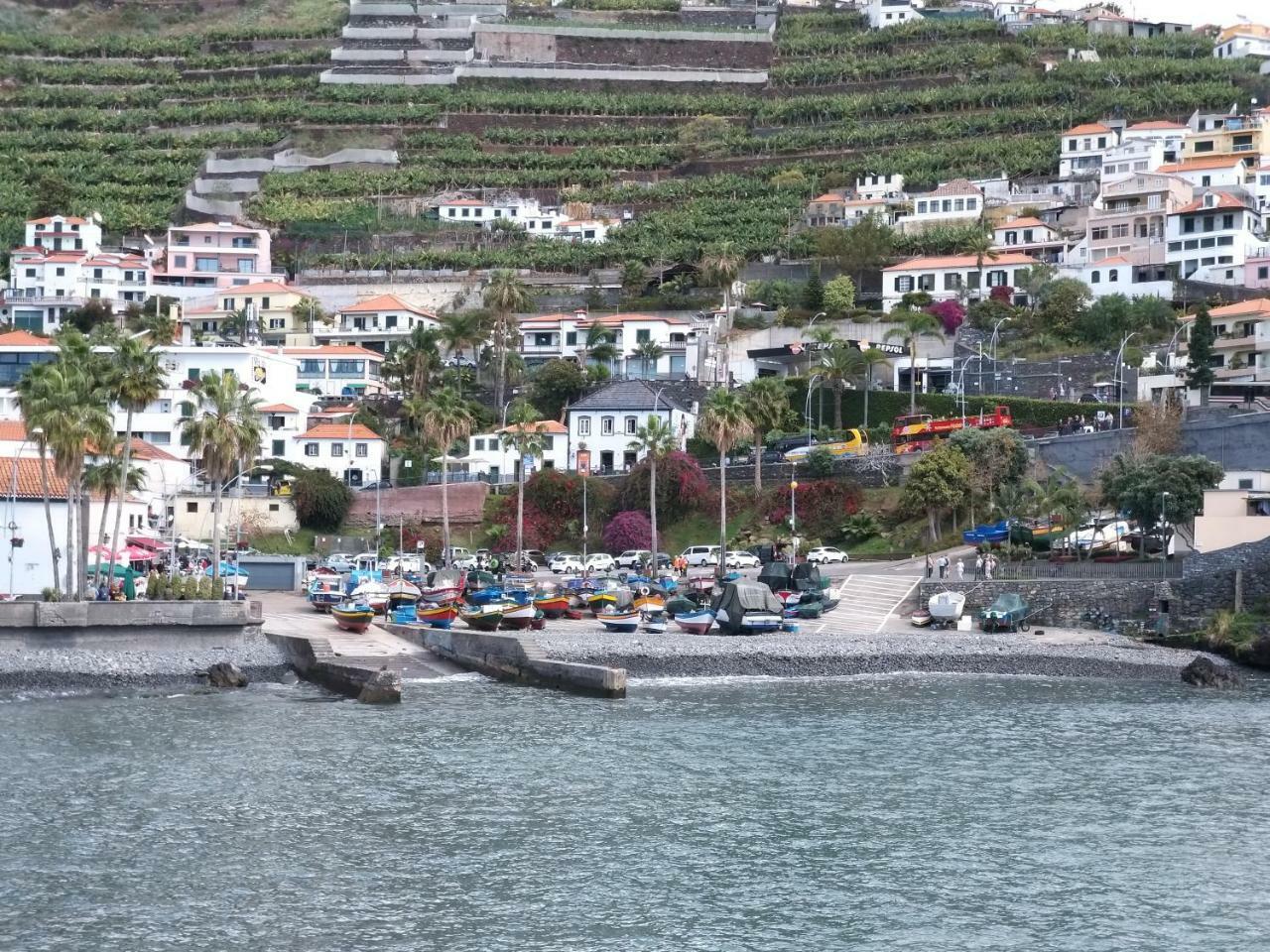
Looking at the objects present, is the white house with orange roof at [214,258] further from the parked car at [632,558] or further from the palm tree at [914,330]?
the parked car at [632,558]

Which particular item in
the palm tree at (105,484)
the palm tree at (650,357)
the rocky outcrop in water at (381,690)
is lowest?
the rocky outcrop in water at (381,690)

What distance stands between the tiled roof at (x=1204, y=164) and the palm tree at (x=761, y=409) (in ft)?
151

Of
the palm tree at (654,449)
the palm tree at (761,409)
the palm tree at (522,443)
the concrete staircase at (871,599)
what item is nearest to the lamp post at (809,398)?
the palm tree at (761,409)

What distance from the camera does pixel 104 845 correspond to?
3691 cm

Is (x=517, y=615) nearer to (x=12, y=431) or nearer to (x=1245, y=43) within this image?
(x=12, y=431)

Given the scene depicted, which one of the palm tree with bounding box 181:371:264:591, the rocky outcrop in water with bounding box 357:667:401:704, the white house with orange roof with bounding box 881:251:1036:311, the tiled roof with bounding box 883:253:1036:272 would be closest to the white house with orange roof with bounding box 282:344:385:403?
the white house with orange roof with bounding box 881:251:1036:311

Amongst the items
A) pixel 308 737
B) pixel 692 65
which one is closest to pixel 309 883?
pixel 308 737

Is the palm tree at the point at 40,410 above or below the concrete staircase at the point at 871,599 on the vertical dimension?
above

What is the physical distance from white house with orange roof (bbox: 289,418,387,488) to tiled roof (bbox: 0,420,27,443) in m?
18.5

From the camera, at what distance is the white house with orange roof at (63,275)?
4569 inches

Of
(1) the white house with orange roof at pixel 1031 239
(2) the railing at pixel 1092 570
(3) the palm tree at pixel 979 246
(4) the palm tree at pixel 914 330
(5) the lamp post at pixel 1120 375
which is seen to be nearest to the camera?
(2) the railing at pixel 1092 570

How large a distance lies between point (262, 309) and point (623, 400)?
32835 mm

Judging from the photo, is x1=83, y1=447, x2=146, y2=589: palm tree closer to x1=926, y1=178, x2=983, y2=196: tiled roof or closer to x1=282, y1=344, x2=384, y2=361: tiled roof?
x1=282, y1=344, x2=384, y2=361: tiled roof

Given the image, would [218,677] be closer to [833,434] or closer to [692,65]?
[833,434]
